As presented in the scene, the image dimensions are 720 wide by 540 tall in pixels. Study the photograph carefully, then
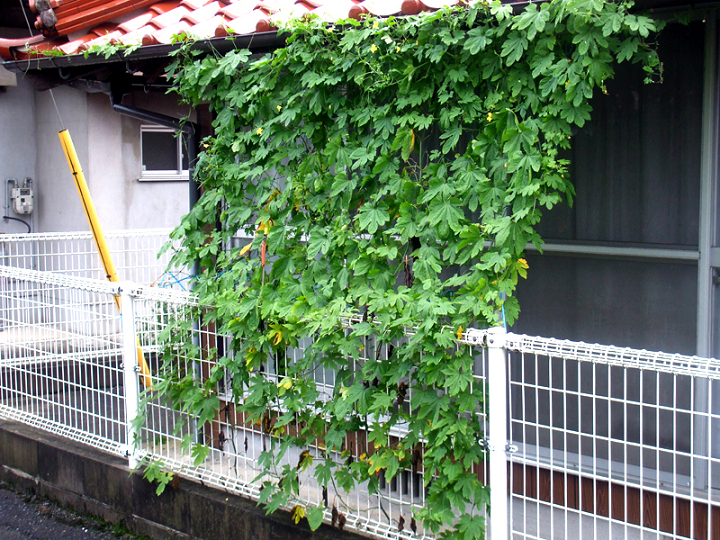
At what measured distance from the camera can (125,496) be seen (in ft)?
15.9

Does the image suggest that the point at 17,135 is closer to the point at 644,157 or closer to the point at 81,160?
the point at 81,160

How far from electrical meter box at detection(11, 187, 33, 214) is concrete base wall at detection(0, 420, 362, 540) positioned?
4821mm

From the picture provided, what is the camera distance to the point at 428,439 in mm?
3398

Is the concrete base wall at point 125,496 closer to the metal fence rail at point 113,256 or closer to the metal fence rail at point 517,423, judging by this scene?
the metal fence rail at point 517,423

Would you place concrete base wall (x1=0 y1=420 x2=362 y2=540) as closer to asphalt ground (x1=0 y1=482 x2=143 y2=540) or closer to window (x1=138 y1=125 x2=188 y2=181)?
asphalt ground (x1=0 y1=482 x2=143 y2=540)

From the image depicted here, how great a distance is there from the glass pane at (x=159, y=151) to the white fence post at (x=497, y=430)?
25.8ft

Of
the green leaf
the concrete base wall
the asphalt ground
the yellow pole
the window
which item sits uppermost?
the window

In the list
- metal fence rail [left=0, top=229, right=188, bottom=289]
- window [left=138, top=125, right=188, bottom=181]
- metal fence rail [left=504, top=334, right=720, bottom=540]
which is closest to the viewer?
metal fence rail [left=504, top=334, right=720, bottom=540]

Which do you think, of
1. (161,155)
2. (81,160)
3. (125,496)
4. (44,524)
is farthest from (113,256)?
(125,496)

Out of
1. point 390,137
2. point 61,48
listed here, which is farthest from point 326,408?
point 61,48

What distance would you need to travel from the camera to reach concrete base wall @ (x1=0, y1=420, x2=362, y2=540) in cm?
416

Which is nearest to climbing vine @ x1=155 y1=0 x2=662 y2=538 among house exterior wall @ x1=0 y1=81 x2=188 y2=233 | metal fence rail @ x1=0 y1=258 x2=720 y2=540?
metal fence rail @ x1=0 y1=258 x2=720 y2=540

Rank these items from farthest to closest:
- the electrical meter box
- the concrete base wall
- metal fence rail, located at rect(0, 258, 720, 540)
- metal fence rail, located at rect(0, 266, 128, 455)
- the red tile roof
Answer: the electrical meter box < metal fence rail, located at rect(0, 266, 128, 455) < the concrete base wall < the red tile roof < metal fence rail, located at rect(0, 258, 720, 540)

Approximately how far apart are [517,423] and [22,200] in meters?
8.10
